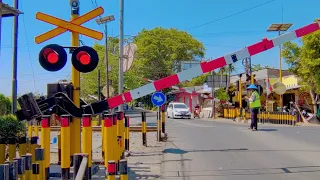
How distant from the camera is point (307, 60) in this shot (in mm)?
27531

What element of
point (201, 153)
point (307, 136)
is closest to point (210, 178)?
point (201, 153)

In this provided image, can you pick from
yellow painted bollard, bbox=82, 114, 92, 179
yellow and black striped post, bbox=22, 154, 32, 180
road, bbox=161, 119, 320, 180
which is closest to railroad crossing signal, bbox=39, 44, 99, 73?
yellow painted bollard, bbox=82, 114, 92, 179

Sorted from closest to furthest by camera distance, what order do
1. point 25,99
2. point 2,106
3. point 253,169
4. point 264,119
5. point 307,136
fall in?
point 25,99 → point 253,169 → point 307,136 → point 2,106 → point 264,119

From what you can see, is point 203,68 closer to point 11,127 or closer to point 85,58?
point 85,58

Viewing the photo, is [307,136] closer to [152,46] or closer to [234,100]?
[234,100]

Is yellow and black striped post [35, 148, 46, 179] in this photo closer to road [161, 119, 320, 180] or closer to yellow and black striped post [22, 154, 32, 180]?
yellow and black striped post [22, 154, 32, 180]

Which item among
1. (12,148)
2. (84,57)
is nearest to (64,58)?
(84,57)

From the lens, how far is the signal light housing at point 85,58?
7.34 meters

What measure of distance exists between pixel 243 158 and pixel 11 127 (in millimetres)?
5552

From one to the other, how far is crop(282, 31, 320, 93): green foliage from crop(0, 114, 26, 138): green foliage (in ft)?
77.4

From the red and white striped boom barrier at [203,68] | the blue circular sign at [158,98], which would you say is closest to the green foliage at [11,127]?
the red and white striped boom barrier at [203,68]

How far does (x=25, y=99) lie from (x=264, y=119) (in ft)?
67.3

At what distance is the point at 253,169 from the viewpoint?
855 centimetres

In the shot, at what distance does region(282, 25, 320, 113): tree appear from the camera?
27344mm
